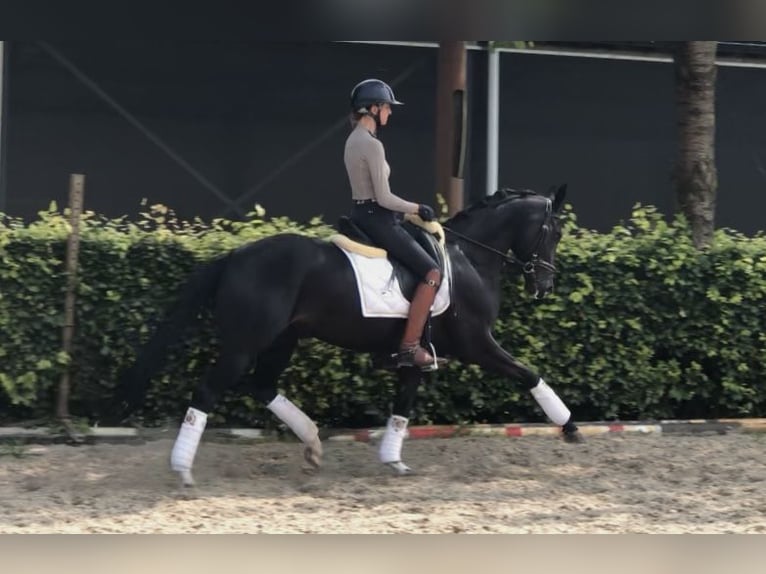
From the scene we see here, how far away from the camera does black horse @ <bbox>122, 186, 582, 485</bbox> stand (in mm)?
6719

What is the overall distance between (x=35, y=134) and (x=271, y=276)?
7.60 meters

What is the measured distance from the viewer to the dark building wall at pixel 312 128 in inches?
522

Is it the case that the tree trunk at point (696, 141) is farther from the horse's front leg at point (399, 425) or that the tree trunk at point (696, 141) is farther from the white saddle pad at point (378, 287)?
the white saddle pad at point (378, 287)

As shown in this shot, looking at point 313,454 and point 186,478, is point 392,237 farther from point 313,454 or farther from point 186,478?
point 186,478

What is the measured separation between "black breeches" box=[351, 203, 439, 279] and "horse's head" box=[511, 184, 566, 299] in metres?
0.89

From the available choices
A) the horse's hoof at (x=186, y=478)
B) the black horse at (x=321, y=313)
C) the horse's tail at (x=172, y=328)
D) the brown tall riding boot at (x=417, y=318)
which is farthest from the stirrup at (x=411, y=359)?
the horse's hoof at (x=186, y=478)

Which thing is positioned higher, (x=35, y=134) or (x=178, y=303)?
(x=35, y=134)

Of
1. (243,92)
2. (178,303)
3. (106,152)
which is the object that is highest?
(243,92)

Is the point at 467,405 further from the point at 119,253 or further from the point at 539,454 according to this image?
the point at 119,253

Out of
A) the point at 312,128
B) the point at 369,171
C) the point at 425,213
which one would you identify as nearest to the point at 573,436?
the point at 425,213

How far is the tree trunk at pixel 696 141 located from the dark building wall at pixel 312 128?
5351 mm

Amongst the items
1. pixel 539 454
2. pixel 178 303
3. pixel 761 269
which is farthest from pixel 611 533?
pixel 761 269

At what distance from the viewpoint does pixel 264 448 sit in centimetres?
765

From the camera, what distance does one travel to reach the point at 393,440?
7215 millimetres
